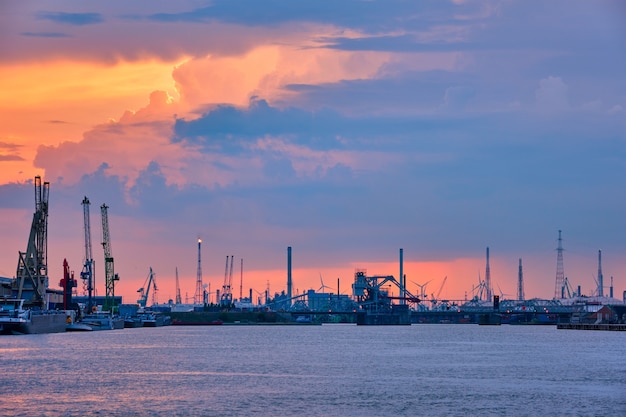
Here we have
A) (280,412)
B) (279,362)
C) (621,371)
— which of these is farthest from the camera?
(279,362)

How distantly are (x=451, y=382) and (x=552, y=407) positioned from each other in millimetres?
21990

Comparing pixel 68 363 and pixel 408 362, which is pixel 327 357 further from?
pixel 68 363

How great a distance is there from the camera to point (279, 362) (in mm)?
131250

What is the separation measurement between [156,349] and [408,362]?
1795 inches

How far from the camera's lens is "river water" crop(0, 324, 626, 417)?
7981 centimetres

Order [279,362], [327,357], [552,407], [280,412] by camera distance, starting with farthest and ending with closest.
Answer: [327,357]
[279,362]
[552,407]
[280,412]

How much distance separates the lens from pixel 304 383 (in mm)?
99562

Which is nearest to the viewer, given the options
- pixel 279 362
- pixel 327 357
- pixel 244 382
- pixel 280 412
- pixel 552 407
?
pixel 280 412

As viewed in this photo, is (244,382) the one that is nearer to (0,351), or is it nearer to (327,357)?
(327,357)

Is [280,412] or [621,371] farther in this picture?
[621,371]

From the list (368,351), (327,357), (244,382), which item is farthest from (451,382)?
(368,351)

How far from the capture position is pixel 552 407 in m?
81.9

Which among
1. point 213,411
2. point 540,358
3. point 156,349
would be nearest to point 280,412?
point 213,411

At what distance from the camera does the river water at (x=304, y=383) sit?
7981 cm
